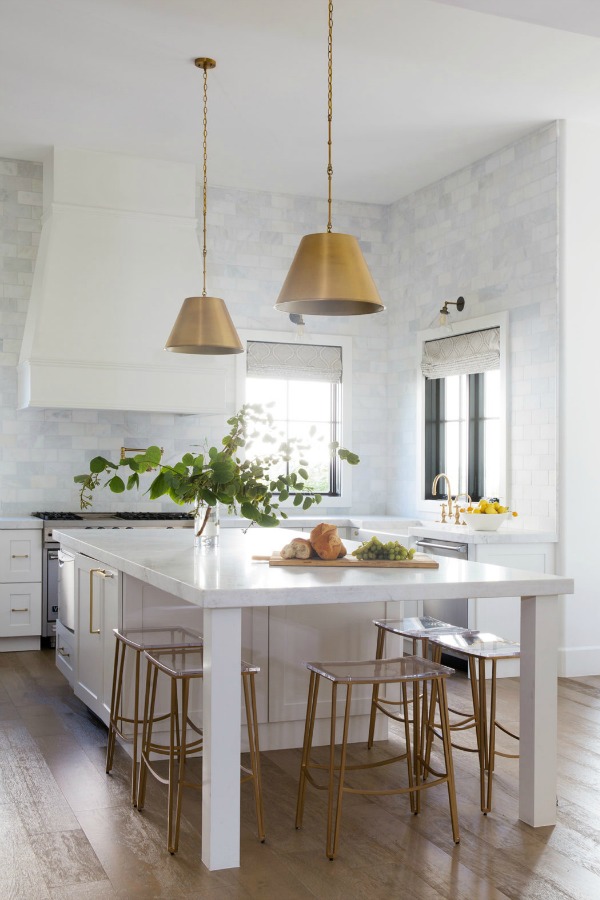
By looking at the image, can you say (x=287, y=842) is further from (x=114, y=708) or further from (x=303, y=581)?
(x=114, y=708)

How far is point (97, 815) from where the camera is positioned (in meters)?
3.41

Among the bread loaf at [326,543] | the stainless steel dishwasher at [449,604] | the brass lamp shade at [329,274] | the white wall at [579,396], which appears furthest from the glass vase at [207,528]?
the white wall at [579,396]

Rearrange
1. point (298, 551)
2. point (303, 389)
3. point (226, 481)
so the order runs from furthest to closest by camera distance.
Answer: point (303, 389)
point (226, 481)
point (298, 551)

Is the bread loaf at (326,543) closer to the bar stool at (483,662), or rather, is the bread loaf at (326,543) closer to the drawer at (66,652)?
the bar stool at (483,662)

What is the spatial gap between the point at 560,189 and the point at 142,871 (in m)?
4.75

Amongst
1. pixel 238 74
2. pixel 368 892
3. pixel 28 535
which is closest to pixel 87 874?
pixel 368 892

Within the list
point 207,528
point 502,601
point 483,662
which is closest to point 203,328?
point 207,528

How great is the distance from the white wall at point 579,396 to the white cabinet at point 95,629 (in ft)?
9.66

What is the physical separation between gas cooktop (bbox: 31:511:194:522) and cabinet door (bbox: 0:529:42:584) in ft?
0.60

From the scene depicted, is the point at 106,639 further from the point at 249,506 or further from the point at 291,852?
the point at 291,852

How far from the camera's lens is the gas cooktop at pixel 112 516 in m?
6.63

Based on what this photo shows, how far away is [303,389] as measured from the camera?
8.05 metres

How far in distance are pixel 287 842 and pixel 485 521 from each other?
3217 mm

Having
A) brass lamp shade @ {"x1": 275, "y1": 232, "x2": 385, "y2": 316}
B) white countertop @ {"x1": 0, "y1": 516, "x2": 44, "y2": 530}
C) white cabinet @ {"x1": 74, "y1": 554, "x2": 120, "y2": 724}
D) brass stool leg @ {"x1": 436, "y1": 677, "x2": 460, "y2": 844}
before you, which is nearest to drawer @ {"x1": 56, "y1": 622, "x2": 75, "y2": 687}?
white cabinet @ {"x1": 74, "y1": 554, "x2": 120, "y2": 724}
